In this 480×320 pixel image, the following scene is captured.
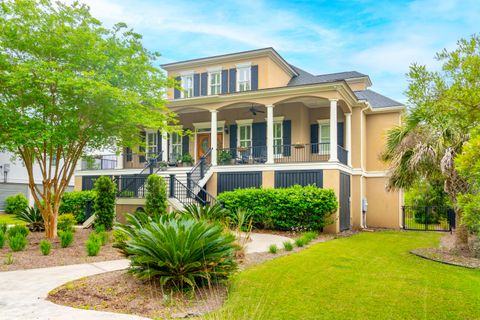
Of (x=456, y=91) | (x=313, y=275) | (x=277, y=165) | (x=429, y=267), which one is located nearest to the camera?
(x=456, y=91)

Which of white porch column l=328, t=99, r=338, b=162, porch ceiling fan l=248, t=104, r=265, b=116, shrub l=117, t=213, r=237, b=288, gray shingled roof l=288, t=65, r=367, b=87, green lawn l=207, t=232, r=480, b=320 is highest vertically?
gray shingled roof l=288, t=65, r=367, b=87

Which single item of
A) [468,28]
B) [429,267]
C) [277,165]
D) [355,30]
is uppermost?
[355,30]

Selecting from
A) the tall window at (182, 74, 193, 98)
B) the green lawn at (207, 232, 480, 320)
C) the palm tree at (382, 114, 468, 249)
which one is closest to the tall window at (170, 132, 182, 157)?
the tall window at (182, 74, 193, 98)

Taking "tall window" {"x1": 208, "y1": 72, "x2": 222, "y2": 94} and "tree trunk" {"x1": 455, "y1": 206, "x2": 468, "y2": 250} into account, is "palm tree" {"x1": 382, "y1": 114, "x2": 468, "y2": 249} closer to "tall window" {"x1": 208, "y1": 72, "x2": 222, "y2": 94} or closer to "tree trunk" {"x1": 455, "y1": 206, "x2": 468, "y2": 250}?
"tree trunk" {"x1": 455, "y1": 206, "x2": 468, "y2": 250}

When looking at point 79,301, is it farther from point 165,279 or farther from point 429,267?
point 429,267

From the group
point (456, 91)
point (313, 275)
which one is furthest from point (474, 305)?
point (456, 91)

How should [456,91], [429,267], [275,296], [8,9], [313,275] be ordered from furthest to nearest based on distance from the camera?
1. [8,9]
2. [429,267]
3. [313,275]
4. [275,296]
5. [456,91]

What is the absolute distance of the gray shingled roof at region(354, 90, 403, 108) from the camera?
19.8 meters

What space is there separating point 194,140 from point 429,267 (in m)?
14.8

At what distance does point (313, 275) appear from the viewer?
732 cm

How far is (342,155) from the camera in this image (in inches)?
688

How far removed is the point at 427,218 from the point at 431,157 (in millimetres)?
10383

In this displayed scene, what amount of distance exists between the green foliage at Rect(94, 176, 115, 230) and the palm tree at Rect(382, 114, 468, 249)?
9.78 meters

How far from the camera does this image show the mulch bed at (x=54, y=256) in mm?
8077
